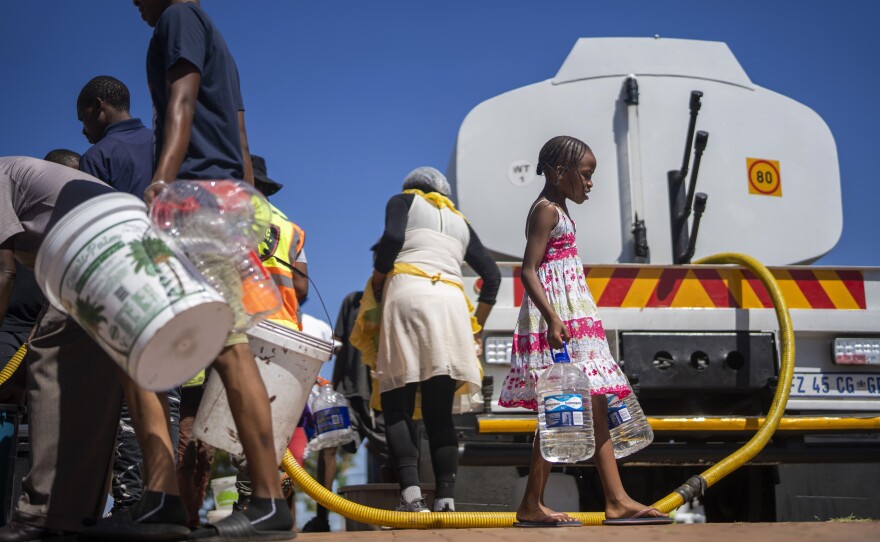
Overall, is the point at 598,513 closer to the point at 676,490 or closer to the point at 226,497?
the point at 676,490

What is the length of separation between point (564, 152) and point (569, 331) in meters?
0.74

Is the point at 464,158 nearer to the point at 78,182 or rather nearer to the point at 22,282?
the point at 22,282

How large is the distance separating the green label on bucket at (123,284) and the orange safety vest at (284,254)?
152 centimetres

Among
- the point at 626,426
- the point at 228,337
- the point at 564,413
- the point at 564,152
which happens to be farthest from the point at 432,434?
the point at 228,337

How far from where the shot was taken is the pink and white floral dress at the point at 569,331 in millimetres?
3969

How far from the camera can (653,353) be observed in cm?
537

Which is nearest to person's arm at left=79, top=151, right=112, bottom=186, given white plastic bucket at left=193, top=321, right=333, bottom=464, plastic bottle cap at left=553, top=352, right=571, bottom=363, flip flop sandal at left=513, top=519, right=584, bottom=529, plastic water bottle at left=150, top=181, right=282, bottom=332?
white plastic bucket at left=193, top=321, right=333, bottom=464

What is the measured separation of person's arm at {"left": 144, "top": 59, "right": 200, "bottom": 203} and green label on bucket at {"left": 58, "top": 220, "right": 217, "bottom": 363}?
35cm

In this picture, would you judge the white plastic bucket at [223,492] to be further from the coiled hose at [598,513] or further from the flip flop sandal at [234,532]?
the flip flop sandal at [234,532]

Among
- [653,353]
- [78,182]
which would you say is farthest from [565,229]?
[78,182]

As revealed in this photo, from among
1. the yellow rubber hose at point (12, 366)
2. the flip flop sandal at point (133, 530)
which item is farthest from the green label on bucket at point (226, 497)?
the flip flop sandal at point (133, 530)

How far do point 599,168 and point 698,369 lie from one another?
1633 millimetres

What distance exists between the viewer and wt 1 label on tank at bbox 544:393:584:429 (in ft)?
12.3

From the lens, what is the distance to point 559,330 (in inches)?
153
